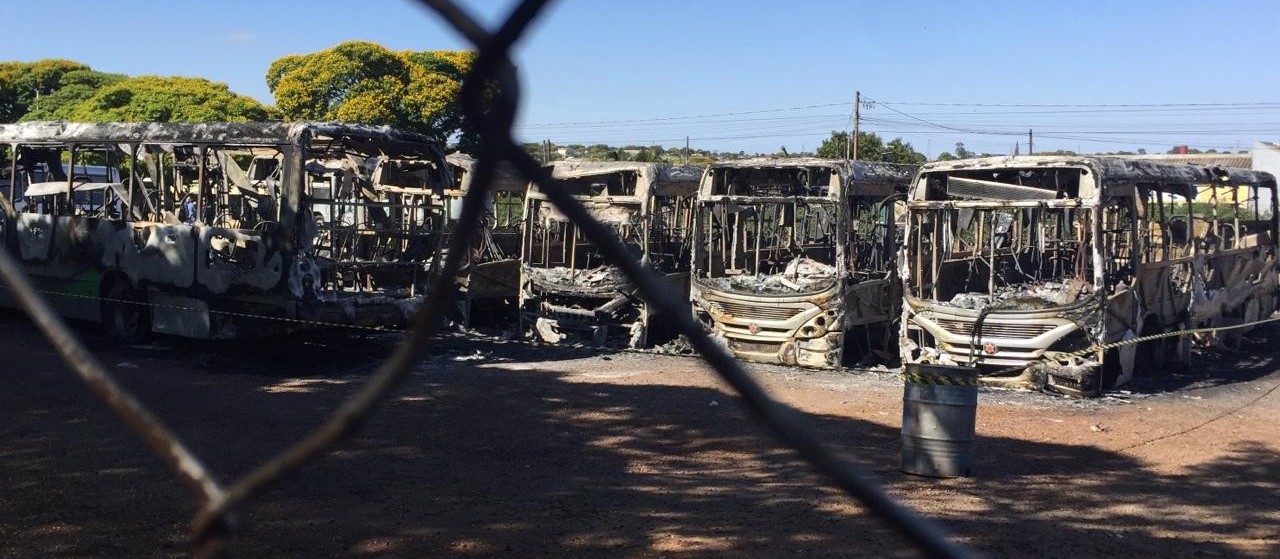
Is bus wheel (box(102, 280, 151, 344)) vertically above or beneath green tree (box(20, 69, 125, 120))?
beneath

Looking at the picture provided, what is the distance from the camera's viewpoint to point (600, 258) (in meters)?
15.4

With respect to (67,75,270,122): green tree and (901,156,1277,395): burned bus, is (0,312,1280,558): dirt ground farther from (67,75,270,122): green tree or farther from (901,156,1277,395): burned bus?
(67,75,270,122): green tree

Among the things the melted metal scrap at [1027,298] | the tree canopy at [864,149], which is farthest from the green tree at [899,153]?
the melted metal scrap at [1027,298]

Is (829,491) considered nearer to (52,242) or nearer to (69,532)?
(69,532)

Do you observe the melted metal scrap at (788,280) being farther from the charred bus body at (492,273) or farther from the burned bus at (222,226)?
the burned bus at (222,226)

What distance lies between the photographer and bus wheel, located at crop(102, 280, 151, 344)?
46.9 feet

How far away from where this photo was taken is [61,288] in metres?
15.0

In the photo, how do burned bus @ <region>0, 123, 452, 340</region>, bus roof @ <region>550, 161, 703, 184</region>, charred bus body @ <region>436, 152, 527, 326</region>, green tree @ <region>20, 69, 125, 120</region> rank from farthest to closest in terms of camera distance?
green tree @ <region>20, 69, 125, 120</region> → charred bus body @ <region>436, 152, 527, 326</region> → bus roof @ <region>550, 161, 703, 184</region> → burned bus @ <region>0, 123, 452, 340</region>

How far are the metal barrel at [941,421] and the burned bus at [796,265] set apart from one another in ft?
16.9

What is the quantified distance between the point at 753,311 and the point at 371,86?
19.9 meters

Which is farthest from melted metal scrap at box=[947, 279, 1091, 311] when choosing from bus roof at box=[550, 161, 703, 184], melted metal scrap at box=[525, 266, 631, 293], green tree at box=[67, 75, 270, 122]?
green tree at box=[67, 75, 270, 122]

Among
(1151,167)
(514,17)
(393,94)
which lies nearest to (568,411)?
(1151,167)

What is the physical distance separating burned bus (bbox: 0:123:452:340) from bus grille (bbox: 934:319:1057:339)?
5.63 meters

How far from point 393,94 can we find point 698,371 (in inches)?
755
